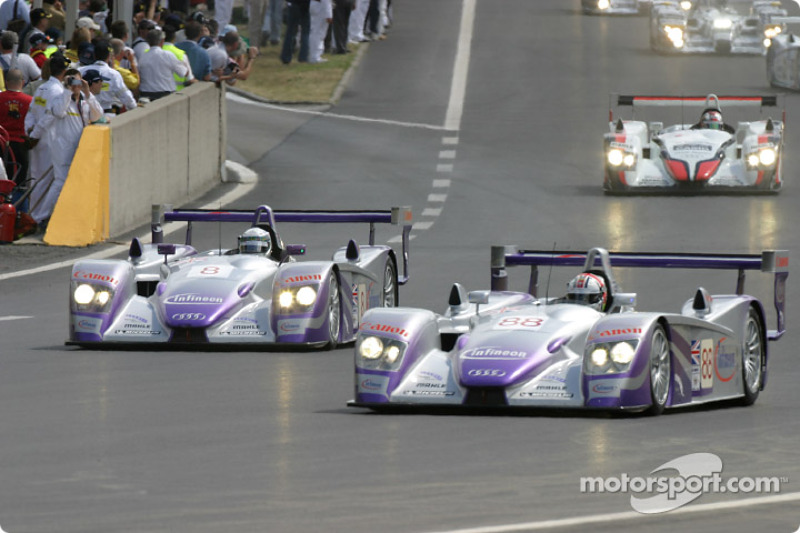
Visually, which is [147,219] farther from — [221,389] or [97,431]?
[97,431]

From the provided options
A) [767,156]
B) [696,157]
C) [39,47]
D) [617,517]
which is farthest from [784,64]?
[617,517]

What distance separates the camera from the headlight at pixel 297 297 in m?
15.1

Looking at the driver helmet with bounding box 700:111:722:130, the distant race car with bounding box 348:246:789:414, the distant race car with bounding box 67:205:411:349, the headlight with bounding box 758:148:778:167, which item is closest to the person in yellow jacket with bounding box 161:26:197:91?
the driver helmet with bounding box 700:111:722:130

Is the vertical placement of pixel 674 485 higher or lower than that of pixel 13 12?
lower

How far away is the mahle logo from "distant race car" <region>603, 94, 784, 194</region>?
17803 mm

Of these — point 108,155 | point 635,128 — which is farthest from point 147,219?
point 635,128

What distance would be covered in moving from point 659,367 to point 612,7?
4370cm

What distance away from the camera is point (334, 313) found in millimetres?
15586

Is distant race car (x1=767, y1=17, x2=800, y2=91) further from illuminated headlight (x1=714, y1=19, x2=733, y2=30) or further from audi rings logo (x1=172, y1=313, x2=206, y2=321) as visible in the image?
audi rings logo (x1=172, y1=313, x2=206, y2=321)

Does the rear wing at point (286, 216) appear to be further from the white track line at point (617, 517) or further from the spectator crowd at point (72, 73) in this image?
the white track line at point (617, 517)

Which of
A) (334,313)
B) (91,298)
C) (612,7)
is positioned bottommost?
(334,313)

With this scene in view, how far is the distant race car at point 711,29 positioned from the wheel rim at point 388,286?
101 feet

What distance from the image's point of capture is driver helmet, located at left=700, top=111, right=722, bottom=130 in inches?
1094

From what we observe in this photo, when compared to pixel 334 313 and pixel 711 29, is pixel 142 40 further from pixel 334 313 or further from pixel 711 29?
pixel 711 29
